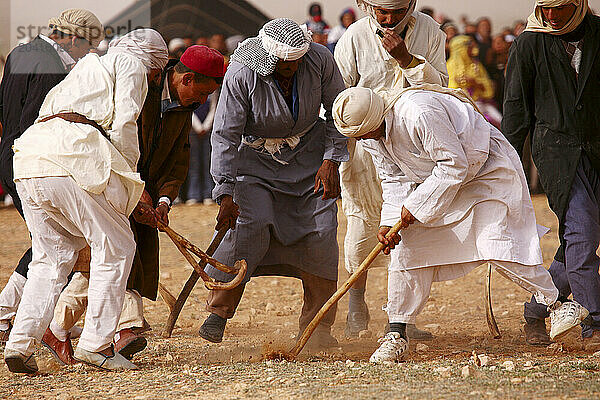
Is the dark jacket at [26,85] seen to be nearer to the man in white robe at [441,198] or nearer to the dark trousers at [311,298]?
the dark trousers at [311,298]

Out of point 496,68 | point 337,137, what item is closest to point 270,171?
point 337,137

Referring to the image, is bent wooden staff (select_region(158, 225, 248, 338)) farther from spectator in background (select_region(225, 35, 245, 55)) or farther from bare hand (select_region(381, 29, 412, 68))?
spectator in background (select_region(225, 35, 245, 55))

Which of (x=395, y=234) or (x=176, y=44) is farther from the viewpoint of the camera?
(x=176, y=44)

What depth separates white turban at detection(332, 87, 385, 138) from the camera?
4676 mm

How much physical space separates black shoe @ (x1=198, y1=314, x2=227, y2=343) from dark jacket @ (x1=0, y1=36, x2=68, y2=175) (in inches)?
67.1

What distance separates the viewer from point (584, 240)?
5246 millimetres

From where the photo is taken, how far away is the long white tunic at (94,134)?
4.65 m

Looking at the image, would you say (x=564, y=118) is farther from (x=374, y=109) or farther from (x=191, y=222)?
(x=191, y=222)

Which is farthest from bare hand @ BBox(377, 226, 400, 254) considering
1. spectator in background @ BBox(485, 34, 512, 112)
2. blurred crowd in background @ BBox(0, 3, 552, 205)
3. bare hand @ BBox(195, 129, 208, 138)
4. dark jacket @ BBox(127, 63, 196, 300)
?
bare hand @ BBox(195, 129, 208, 138)

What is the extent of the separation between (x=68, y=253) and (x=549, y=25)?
3.26m

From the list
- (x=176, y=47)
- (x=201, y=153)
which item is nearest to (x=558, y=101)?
(x=176, y=47)

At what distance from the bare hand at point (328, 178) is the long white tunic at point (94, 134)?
4.23ft

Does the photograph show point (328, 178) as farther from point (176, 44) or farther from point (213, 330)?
point (176, 44)

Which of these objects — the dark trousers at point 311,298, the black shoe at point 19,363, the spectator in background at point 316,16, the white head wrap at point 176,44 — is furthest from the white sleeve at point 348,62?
the spectator in background at point 316,16
